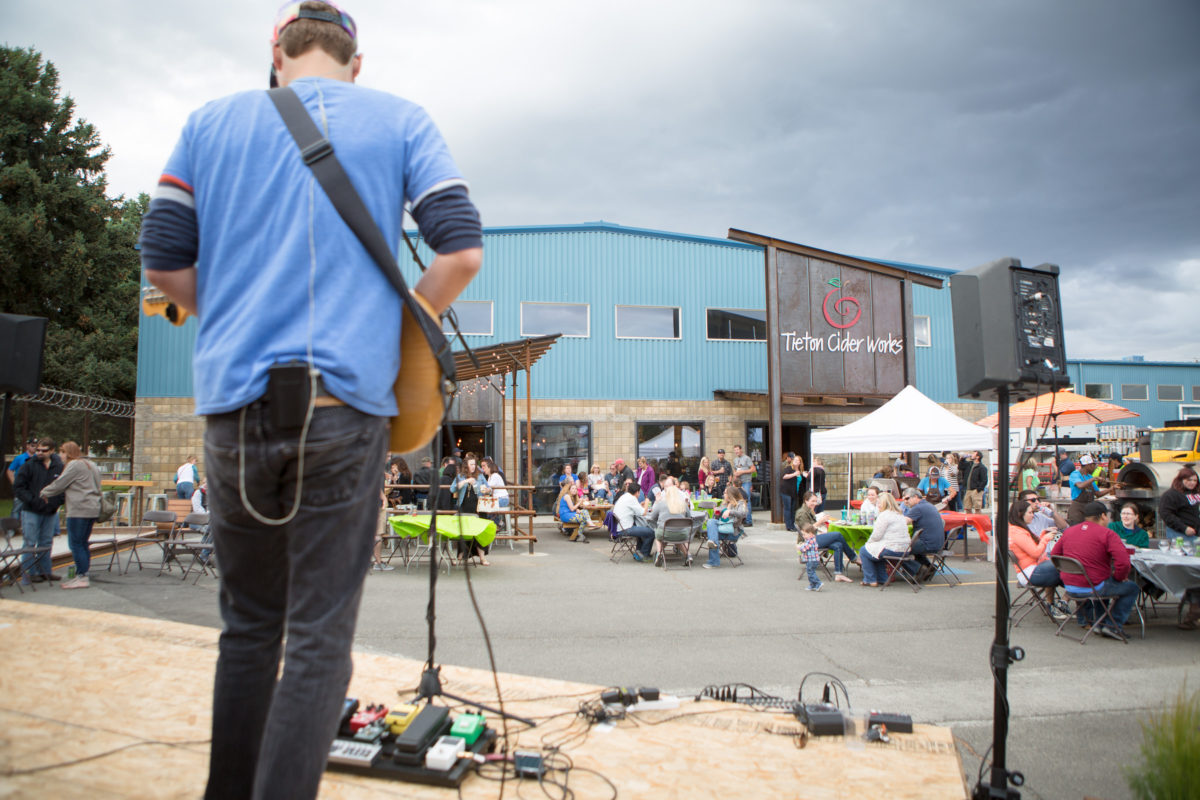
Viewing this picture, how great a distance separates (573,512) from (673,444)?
6153 millimetres

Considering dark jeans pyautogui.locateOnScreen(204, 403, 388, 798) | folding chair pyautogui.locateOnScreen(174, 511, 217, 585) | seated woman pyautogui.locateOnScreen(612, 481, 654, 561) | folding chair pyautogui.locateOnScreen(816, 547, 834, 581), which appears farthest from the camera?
seated woman pyautogui.locateOnScreen(612, 481, 654, 561)

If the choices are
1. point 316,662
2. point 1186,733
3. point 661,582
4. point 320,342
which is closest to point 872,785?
point 1186,733

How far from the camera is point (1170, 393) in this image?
38031 millimetres

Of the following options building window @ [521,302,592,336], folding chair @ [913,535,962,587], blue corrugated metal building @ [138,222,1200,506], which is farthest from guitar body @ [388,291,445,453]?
building window @ [521,302,592,336]

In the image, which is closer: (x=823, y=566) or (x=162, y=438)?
(x=823, y=566)

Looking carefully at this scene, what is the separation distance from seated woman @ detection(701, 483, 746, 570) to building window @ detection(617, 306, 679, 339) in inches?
351

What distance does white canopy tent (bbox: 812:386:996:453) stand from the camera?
1226 cm

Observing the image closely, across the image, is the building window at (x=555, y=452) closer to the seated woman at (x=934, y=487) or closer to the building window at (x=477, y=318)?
the building window at (x=477, y=318)

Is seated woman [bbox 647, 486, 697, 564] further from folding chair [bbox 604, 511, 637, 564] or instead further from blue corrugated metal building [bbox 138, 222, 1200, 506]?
blue corrugated metal building [bbox 138, 222, 1200, 506]

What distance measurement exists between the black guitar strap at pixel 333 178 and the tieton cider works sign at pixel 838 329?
694 inches

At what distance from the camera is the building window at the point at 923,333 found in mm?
24547

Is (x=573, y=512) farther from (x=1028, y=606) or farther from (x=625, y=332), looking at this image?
(x=1028, y=606)

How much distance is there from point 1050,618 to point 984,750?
479cm

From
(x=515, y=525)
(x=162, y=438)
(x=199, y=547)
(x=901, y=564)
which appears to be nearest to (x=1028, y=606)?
(x=901, y=564)
